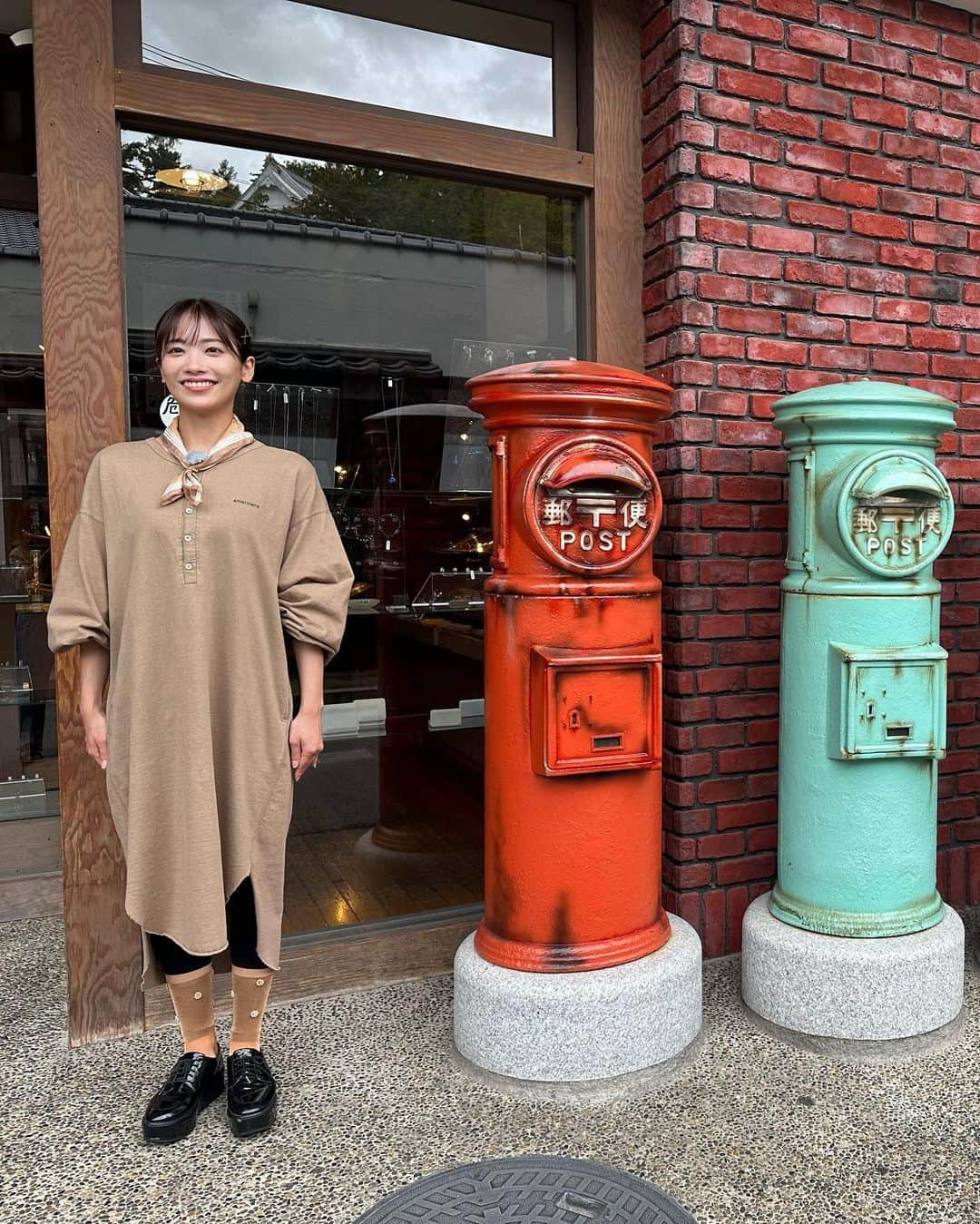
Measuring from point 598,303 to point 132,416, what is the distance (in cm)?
162

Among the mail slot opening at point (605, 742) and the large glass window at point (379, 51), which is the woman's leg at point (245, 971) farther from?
the large glass window at point (379, 51)

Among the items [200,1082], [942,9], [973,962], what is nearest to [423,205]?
[942,9]

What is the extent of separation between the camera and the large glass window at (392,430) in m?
3.56

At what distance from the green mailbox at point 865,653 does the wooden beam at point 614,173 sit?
72cm

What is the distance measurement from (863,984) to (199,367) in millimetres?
2525

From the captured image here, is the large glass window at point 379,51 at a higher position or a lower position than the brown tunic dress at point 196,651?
higher

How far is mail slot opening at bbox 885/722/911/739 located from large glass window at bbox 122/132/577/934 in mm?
1613

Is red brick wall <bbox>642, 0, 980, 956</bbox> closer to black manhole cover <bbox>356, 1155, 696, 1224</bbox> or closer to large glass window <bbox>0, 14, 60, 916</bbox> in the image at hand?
black manhole cover <bbox>356, 1155, 696, 1224</bbox>

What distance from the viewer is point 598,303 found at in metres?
3.29

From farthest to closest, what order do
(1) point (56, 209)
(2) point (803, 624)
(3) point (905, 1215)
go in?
(2) point (803, 624) < (1) point (56, 209) < (3) point (905, 1215)

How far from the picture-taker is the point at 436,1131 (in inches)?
95.3

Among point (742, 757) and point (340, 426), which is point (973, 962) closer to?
point (742, 757)

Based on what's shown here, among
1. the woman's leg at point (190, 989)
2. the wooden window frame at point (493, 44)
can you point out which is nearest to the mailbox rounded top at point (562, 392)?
the wooden window frame at point (493, 44)

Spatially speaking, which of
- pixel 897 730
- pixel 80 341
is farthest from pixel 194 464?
pixel 897 730
